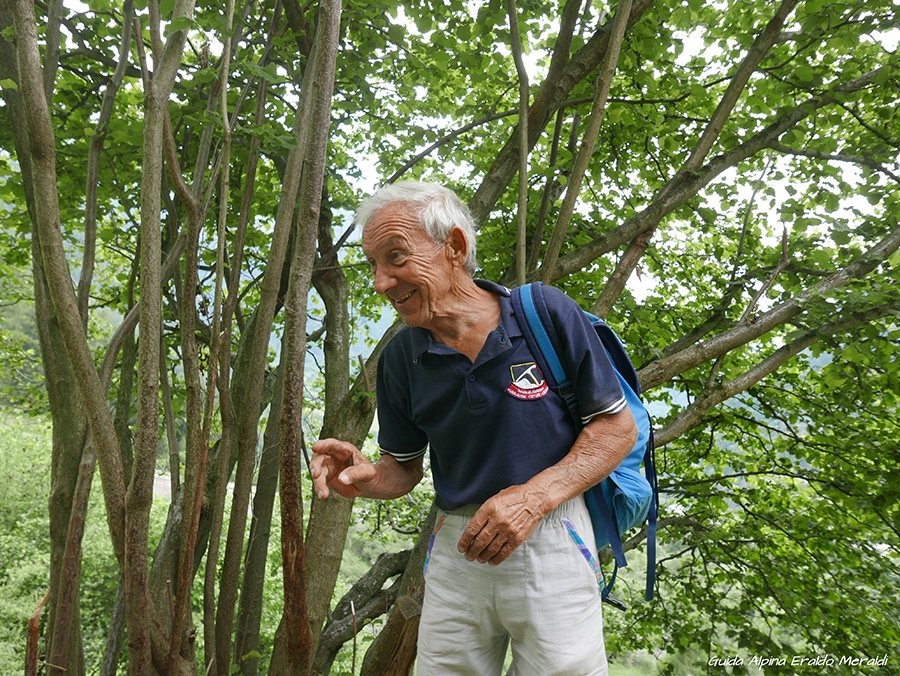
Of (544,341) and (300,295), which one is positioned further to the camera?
(300,295)

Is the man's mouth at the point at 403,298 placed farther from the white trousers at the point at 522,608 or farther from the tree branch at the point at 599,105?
the tree branch at the point at 599,105

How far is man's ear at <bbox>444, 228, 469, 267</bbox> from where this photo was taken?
1607 millimetres

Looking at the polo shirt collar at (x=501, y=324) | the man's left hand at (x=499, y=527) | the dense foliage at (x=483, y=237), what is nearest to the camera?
the man's left hand at (x=499, y=527)

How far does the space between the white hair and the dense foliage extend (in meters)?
0.17

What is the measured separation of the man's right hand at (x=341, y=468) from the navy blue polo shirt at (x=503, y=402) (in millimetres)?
179

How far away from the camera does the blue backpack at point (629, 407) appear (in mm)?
1510

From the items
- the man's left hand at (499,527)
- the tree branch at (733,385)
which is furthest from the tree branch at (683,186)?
the man's left hand at (499,527)

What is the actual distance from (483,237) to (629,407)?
290 cm

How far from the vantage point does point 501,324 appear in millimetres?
1559

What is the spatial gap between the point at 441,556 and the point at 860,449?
13.6ft

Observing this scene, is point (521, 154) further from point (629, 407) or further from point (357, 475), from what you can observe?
Result: point (357, 475)

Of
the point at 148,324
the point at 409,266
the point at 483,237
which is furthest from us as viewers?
the point at 483,237

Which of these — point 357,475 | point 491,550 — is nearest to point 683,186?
point 357,475

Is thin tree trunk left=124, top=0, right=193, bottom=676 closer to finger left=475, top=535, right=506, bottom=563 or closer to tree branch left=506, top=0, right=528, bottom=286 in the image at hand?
finger left=475, top=535, right=506, bottom=563
